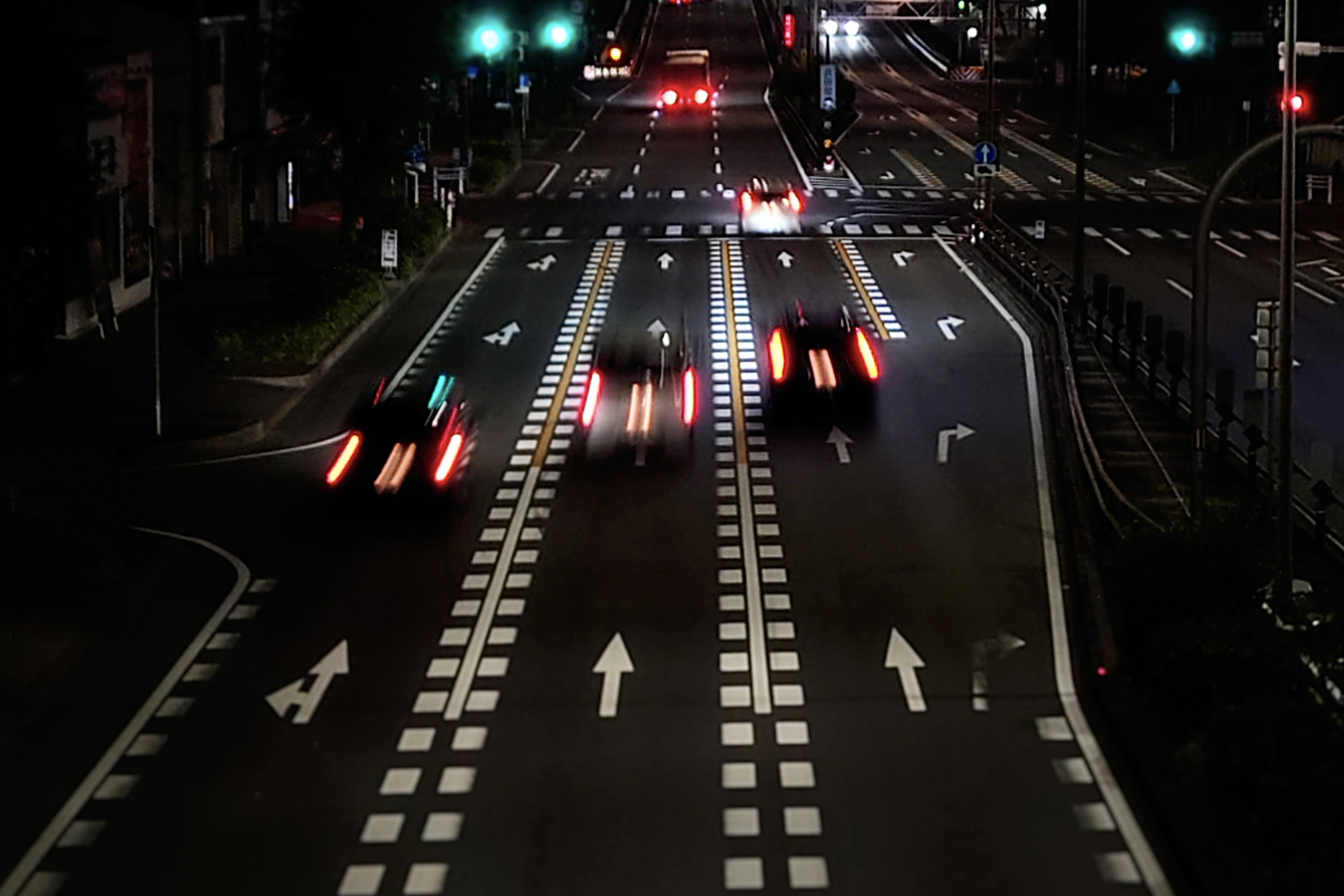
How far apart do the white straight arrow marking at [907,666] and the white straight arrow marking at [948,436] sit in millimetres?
9410

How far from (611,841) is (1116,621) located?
24.9 ft

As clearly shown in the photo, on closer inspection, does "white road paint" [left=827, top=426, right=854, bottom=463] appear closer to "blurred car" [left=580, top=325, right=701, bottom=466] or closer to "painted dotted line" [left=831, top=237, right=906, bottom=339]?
"blurred car" [left=580, top=325, right=701, bottom=466]

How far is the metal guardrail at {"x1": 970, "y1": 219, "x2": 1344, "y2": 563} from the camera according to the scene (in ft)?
86.7

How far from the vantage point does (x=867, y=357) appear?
36156 millimetres

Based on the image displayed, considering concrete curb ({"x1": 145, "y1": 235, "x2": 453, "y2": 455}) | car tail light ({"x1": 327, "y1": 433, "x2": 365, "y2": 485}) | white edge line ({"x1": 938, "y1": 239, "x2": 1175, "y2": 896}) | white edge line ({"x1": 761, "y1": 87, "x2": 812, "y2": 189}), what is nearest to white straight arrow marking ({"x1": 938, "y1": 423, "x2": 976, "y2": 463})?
white edge line ({"x1": 938, "y1": 239, "x2": 1175, "y2": 896})

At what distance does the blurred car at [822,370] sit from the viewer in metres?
33.8

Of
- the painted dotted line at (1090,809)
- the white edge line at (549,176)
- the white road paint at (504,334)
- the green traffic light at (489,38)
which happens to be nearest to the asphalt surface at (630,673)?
the painted dotted line at (1090,809)

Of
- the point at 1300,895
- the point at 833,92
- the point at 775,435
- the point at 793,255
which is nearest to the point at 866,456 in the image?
the point at 775,435

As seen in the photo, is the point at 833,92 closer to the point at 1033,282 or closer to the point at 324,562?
the point at 1033,282

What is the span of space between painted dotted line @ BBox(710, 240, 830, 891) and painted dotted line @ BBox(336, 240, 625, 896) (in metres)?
2.14

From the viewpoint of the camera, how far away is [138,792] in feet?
55.0

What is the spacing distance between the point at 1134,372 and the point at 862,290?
11.4 metres

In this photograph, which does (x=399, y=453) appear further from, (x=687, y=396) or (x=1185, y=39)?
(x=1185, y=39)

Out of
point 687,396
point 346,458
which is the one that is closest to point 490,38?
point 687,396
